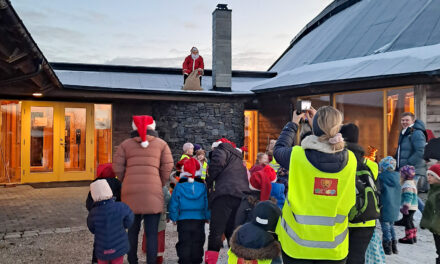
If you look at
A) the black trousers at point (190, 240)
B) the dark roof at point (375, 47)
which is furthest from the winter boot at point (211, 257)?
the dark roof at point (375, 47)

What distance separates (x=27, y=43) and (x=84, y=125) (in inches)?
296

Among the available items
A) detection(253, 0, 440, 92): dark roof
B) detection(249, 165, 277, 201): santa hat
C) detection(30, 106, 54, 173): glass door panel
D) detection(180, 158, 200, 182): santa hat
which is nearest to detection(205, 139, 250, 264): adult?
detection(180, 158, 200, 182): santa hat

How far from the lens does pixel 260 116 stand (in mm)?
12922

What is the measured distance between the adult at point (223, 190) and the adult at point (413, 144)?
11.1 feet

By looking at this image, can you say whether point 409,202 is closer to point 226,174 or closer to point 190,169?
point 226,174

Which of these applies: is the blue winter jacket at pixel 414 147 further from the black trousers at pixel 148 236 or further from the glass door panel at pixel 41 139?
the glass door panel at pixel 41 139

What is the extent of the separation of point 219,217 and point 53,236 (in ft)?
9.87

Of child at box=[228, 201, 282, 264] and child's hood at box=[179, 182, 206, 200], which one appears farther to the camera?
child's hood at box=[179, 182, 206, 200]

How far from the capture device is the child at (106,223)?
346 cm

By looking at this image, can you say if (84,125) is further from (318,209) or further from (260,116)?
(318,209)

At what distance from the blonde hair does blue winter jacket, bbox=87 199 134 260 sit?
7.04 feet

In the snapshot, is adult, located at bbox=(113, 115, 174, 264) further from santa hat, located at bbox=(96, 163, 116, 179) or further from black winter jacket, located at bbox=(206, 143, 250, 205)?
black winter jacket, located at bbox=(206, 143, 250, 205)

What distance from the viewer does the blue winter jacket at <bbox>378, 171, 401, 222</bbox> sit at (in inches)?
194

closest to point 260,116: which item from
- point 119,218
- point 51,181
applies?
point 51,181
